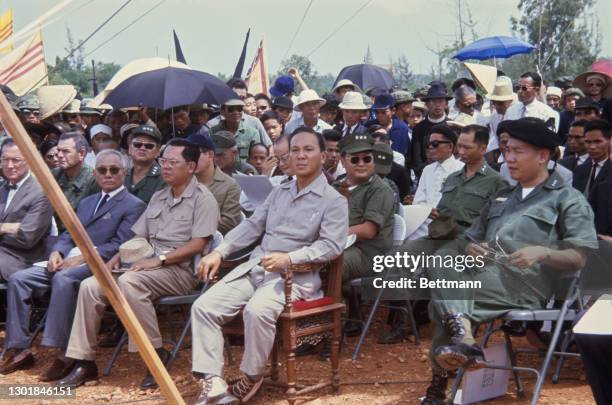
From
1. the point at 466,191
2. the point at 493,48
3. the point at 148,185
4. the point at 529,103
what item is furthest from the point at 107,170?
the point at 493,48

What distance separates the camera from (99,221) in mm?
6875

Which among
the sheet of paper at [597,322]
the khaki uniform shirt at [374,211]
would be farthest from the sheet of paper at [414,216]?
the sheet of paper at [597,322]

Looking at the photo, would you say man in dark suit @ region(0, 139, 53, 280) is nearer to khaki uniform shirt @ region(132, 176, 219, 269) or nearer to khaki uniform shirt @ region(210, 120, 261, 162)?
khaki uniform shirt @ region(132, 176, 219, 269)

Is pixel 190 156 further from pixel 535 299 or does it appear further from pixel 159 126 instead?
pixel 159 126

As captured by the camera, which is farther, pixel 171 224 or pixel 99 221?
pixel 99 221

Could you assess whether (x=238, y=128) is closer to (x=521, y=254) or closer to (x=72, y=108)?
(x=72, y=108)

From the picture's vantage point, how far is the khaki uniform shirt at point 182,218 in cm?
639

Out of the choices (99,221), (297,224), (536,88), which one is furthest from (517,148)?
(536,88)

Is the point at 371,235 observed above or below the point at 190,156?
below

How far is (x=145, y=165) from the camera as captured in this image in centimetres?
748

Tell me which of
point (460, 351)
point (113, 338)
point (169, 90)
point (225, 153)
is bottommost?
point (113, 338)

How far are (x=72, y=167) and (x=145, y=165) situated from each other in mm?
717

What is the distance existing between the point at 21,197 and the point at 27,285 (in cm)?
81

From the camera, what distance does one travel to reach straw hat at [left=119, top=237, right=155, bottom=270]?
252 inches
